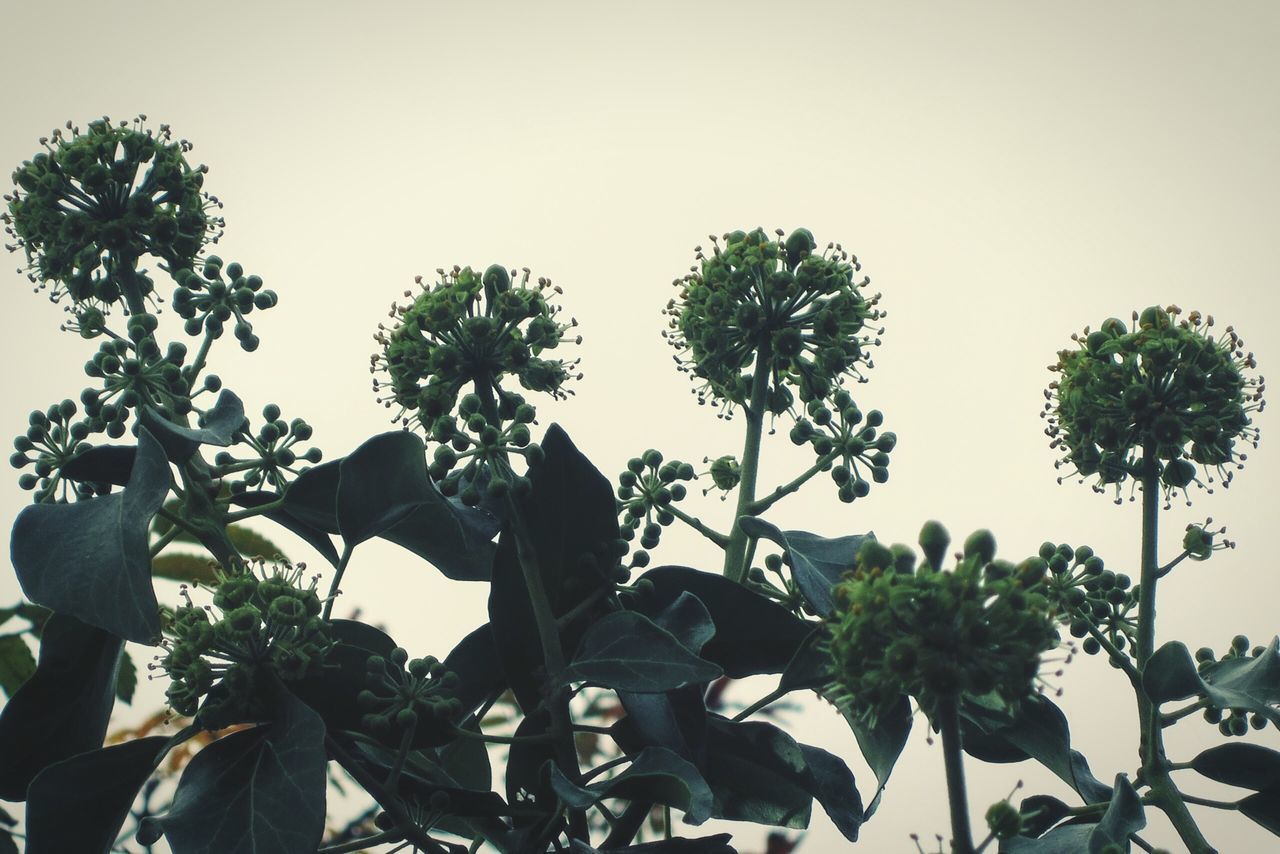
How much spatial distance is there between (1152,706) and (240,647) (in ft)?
6.19

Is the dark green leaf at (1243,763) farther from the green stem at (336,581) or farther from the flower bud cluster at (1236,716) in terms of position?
the green stem at (336,581)

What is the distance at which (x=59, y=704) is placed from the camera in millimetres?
2402

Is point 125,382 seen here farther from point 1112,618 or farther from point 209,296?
point 1112,618

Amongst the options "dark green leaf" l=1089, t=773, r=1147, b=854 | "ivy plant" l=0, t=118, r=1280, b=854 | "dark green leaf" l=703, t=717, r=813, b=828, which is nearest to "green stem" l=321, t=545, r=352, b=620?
"ivy plant" l=0, t=118, r=1280, b=854

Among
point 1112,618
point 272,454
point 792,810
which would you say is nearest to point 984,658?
point 792,810

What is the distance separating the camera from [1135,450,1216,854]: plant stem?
8.39 ft

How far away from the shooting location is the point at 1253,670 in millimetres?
2629

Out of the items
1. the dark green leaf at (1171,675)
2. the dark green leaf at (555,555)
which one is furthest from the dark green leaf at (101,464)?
the dark green leaf at (1171,675)

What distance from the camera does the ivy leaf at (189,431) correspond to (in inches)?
91.9

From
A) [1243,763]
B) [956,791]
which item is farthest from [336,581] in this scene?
[1243,763]

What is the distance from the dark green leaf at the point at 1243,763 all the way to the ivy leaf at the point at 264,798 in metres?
1.91

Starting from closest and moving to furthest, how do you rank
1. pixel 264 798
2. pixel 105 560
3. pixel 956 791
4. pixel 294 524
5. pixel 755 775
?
pixel 956 791 → pixel 264 798 → pixel 105 560 → pixel 755 775 → pixel 294 524

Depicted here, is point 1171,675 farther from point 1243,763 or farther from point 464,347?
point 464,347

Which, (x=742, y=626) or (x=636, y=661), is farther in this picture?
(x=742, y=626)
